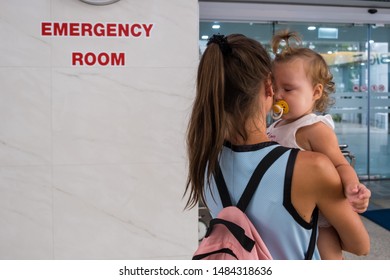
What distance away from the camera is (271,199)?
0.97 metres

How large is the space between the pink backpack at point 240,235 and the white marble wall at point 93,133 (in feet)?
5.24

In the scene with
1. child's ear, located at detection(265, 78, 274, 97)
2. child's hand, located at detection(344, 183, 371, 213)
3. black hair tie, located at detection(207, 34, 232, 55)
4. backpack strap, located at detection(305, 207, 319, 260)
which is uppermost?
black hair tie, located at detection(207, 34, 232, 55)

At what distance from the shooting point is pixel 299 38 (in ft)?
4.18

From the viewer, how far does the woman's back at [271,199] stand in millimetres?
960

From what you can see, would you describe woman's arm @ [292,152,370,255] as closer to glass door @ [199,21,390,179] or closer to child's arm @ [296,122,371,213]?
child's arm @ [296,122,371,213]

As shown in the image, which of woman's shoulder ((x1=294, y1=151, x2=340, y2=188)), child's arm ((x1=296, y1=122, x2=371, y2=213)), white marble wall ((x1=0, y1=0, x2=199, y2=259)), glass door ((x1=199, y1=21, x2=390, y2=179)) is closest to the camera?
woman's shoulder ((x1=294, y1=151, x2=340, y2=188))

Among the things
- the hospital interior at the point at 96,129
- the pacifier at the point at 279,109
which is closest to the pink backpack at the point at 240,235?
the pacifier at the point at 279,109

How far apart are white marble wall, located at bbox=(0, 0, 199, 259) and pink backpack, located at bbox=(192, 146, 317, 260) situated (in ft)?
5.24

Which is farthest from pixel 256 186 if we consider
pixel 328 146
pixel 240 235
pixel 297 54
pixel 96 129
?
pixel 96 129

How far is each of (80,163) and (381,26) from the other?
636 cm

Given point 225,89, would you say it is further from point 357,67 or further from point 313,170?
point 357,67

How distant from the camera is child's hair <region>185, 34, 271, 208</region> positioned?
103cm

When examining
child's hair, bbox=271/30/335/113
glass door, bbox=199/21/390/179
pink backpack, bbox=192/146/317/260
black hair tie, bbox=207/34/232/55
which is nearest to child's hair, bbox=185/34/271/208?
black hair tie, bbox=207/34/232/55
